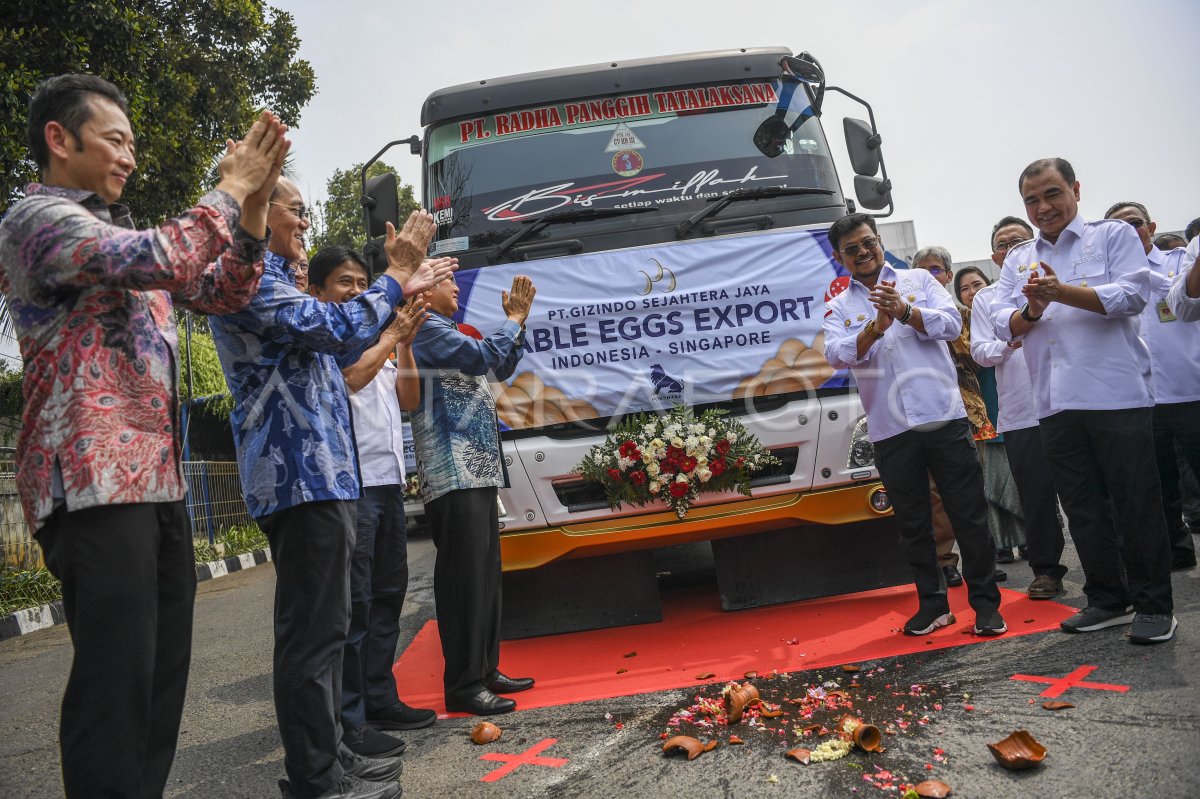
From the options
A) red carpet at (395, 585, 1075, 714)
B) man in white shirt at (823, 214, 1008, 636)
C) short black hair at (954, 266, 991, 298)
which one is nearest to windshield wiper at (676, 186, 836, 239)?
man in white shirt at (823, 214, 1008, 636)

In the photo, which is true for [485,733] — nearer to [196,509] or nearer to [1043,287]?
[1043,287]

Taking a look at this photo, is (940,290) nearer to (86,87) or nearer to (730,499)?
(730,499)

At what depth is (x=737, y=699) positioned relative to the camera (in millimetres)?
3426

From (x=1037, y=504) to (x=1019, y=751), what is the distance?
282 cm

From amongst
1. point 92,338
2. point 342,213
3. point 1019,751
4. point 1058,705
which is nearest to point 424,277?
point 92,338

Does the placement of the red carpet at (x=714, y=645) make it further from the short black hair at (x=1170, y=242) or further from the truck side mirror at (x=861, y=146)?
the short black hair at (x=1170, y=242)

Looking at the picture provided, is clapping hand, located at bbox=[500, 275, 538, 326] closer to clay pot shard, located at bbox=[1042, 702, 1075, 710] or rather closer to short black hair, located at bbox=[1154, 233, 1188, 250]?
clay pot shard, located at bbox=[1042, 702, 1075, 710]

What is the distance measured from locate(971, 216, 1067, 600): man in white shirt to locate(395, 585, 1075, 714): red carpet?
0.22m

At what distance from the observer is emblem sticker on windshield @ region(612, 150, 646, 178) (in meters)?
5.42

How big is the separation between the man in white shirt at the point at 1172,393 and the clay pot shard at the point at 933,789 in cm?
328

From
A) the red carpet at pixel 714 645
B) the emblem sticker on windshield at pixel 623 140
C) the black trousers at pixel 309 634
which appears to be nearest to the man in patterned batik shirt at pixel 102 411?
the black trousers at pixel 309 634

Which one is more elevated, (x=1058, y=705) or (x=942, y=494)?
(x=942, y=494)

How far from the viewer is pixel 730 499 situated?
16.4 ft

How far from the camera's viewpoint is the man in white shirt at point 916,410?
4477mm
